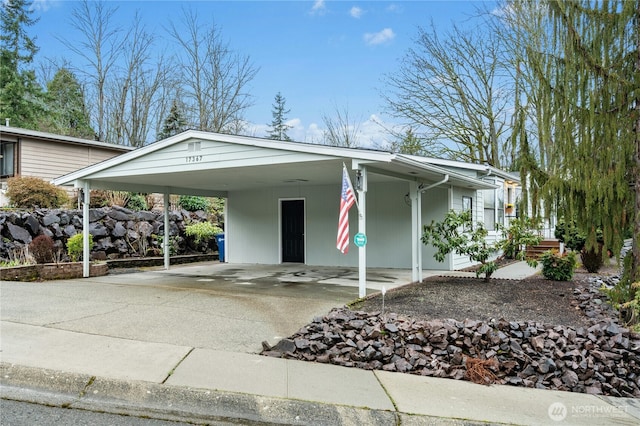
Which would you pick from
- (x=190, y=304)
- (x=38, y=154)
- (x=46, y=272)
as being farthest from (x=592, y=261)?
(x=38, y=154)

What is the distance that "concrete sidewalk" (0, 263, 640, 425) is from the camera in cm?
338

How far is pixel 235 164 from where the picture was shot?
8156mm

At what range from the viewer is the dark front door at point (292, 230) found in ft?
43.7

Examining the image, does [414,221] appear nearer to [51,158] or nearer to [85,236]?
[85,236]

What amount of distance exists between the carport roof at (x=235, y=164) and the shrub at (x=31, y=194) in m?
3.62

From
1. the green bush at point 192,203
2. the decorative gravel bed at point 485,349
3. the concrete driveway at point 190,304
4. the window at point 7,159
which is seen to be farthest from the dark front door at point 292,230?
the window at point 7,159

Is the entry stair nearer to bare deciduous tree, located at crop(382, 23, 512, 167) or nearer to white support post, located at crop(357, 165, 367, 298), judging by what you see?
bare deciduous tree, located at crop(382, 23, 512, 167)

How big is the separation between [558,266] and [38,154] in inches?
698

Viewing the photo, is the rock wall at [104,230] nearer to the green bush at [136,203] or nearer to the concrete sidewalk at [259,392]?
the green bush at [136,203]

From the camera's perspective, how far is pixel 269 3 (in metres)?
15.0

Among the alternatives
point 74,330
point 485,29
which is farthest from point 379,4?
point 74,330

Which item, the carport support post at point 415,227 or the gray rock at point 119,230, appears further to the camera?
the gray rock at point 119,230

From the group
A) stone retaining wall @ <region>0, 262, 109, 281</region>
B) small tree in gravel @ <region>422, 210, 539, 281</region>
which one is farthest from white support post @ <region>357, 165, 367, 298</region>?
stone retaining wall @ <region>0, 262, 109, 281</region>

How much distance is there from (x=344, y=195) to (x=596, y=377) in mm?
3991
